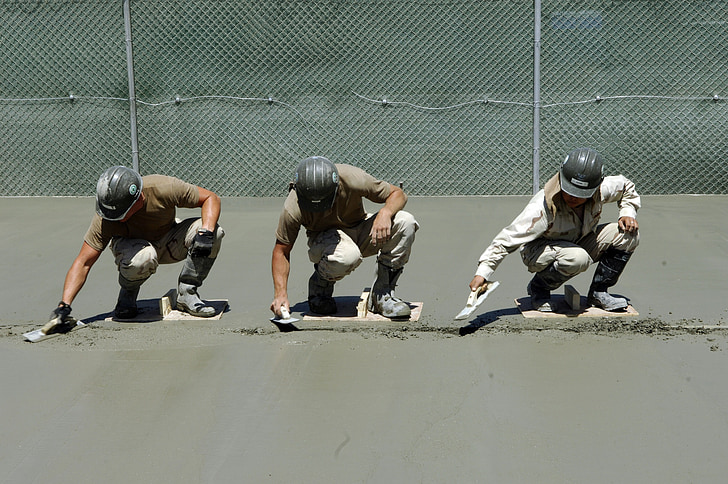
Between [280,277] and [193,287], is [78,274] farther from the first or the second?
[280,277]

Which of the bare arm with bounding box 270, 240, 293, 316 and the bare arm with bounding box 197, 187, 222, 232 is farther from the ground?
the bare arm with bounding box 197, 187, 222, 232

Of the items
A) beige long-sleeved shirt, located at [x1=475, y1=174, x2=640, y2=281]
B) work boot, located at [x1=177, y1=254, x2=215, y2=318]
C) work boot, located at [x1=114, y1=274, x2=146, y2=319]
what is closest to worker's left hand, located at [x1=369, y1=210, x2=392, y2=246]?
beige long-sleeved shirt, located at [x1=475, y1=174, x2=640, y2=281]

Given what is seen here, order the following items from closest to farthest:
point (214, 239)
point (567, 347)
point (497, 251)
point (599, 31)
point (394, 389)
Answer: point (394, 389) → point (567, 347) → point (497, 251) → point (214, 239) → point (599, 31)

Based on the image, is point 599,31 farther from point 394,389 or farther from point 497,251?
point 394,389

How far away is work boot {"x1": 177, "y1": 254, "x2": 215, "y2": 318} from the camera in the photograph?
5469 mm

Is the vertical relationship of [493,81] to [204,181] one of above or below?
above

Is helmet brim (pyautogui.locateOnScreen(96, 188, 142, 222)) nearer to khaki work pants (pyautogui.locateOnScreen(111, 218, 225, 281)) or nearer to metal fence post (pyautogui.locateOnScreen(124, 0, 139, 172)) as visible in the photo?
khaki work pants (pyautogui.locateOnScreen(111, 218, 225, 281))

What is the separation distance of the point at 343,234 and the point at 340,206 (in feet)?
0.67

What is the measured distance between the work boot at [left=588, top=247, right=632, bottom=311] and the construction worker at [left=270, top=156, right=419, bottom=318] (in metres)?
1.26

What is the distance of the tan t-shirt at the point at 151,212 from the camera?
531 centimetres

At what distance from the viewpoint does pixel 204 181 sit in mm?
9719

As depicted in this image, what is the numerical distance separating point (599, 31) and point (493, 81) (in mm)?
1301

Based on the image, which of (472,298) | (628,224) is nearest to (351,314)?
(472,298)

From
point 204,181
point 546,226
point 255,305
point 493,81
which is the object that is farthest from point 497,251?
point 204,181
